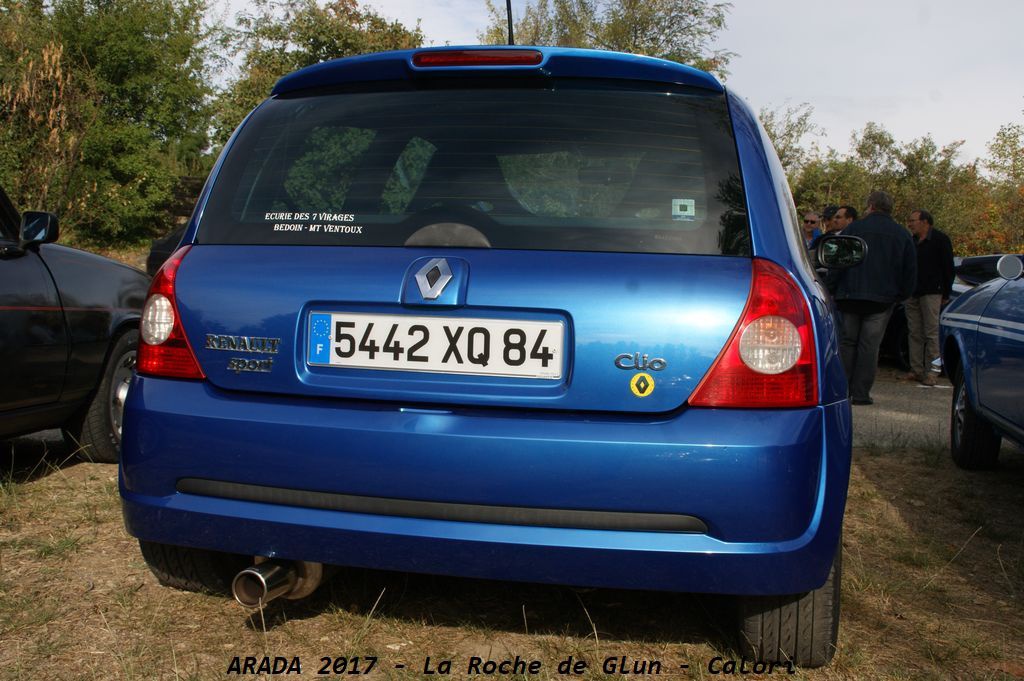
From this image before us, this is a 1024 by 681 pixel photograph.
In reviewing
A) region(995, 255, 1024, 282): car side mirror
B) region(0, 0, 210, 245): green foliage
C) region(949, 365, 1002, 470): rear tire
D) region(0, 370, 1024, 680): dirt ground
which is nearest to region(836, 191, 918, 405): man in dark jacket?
region(949, 365, 1002, 470): rear tire

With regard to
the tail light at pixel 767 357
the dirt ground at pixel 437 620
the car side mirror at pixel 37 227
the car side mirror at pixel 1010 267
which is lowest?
the dirt ground at pixel 437 620

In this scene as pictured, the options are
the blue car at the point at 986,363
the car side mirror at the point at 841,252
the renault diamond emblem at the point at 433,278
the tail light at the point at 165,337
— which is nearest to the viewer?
the renault diamond emblem at the point at 433,278

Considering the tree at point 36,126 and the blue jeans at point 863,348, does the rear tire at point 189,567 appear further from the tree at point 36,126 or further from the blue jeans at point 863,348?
the tree at point 36,126

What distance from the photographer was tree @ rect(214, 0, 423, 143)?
2366 centimetres

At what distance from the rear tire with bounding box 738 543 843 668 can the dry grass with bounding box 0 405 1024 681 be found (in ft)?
0.28

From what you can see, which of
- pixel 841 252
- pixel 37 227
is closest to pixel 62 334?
pixel 37 227

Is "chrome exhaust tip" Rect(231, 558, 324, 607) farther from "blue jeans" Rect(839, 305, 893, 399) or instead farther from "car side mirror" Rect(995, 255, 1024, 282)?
"blue jeans" Rect(839, 305, 893, 399)

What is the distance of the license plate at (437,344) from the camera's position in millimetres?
2262

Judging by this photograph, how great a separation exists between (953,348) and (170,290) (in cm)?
515

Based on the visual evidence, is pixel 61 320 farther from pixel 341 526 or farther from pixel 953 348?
pixel 953 348

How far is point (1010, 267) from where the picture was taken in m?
4.82

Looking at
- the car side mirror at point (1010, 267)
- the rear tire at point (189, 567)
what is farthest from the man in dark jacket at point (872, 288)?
the rear tire at point (189, 567)

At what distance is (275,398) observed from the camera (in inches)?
94.2

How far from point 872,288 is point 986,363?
370cm
